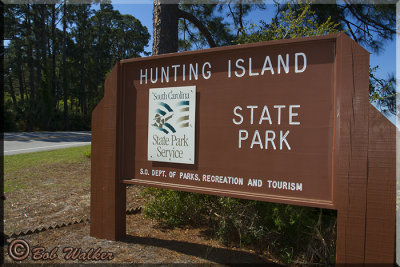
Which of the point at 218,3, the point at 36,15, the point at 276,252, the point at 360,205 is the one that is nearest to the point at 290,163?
the point at 360,205

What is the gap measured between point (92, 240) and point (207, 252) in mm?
1349

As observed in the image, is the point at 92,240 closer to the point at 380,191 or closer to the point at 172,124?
the point at 172,124

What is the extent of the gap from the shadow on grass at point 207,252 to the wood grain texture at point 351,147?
3.24 feet

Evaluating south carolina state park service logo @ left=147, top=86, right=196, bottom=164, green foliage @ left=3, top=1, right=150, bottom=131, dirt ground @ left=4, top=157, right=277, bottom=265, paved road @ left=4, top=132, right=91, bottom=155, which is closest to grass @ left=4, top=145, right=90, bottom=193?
dirt ground @ left=4, top=157, right=277, bottom=265

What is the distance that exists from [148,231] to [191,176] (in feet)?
4.15

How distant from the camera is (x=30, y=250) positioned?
3273 mm

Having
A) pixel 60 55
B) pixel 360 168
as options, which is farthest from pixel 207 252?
pixel 60 55

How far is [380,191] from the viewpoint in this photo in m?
2.22

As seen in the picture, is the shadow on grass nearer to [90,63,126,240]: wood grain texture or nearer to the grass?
[90,63,126,240]: wood grain texture

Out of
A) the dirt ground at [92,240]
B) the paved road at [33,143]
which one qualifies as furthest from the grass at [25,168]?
the paved road at [33,143]

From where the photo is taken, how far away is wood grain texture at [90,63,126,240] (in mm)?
3480

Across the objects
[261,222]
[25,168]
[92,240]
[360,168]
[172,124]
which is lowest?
[92,240]

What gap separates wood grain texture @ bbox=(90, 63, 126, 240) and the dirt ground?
Answer: 173 mm

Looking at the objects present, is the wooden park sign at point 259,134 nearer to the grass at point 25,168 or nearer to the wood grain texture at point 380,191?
the wood grain texture at point 380,191
